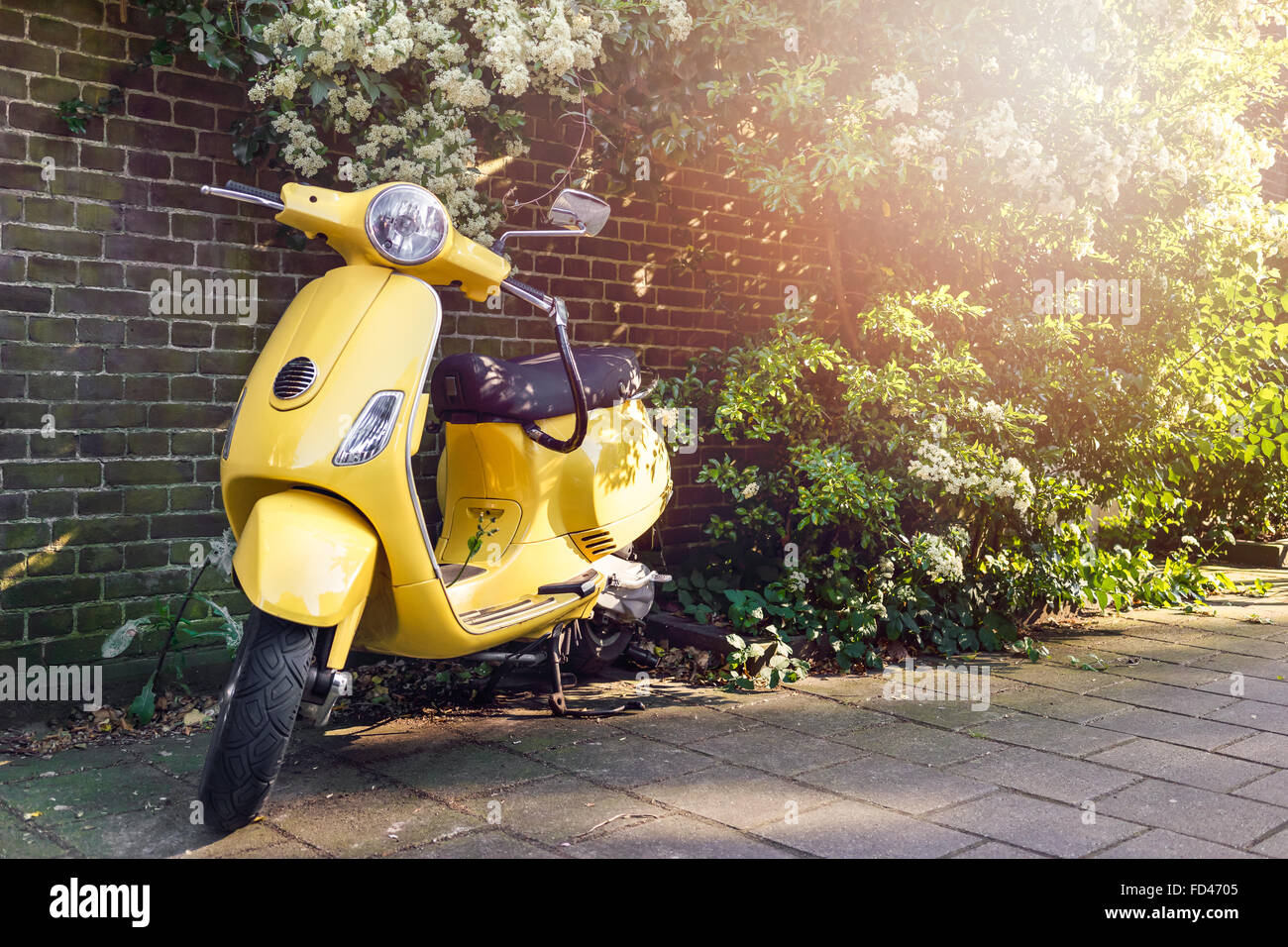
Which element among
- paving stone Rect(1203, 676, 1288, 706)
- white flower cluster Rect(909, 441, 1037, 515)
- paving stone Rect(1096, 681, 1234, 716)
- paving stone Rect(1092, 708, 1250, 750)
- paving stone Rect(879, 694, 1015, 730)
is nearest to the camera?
paving stone Rect(1092, 708, 1250, 750)

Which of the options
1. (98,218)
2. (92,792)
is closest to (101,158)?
(98,218)

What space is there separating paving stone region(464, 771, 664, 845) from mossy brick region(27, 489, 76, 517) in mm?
1691

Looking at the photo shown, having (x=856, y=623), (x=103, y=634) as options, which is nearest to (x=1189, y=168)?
(x=856, y=623)

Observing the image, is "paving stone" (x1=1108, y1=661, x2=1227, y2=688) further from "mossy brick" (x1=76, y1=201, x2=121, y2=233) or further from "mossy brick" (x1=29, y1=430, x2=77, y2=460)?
"mossy brick" (x1=76, y1=201, x2=121, y2=233)

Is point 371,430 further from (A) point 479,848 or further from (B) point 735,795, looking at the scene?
(B) point 735,795

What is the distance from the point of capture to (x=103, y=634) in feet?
12.2

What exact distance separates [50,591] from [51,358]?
0.75 metres

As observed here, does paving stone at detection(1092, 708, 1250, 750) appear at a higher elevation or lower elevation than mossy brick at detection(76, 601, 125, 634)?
lower

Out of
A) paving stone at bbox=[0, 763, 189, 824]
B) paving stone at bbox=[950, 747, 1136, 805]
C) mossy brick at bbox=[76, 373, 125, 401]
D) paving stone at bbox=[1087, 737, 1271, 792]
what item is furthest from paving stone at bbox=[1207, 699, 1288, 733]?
mossy brick at bbox=[76, 373, 125, 401]

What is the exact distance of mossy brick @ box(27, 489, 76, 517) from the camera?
11.6 ft

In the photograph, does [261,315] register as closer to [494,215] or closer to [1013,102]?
[494,215]

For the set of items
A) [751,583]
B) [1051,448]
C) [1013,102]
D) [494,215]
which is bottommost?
[751,583]

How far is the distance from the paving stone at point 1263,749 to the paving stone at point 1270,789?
15cm
